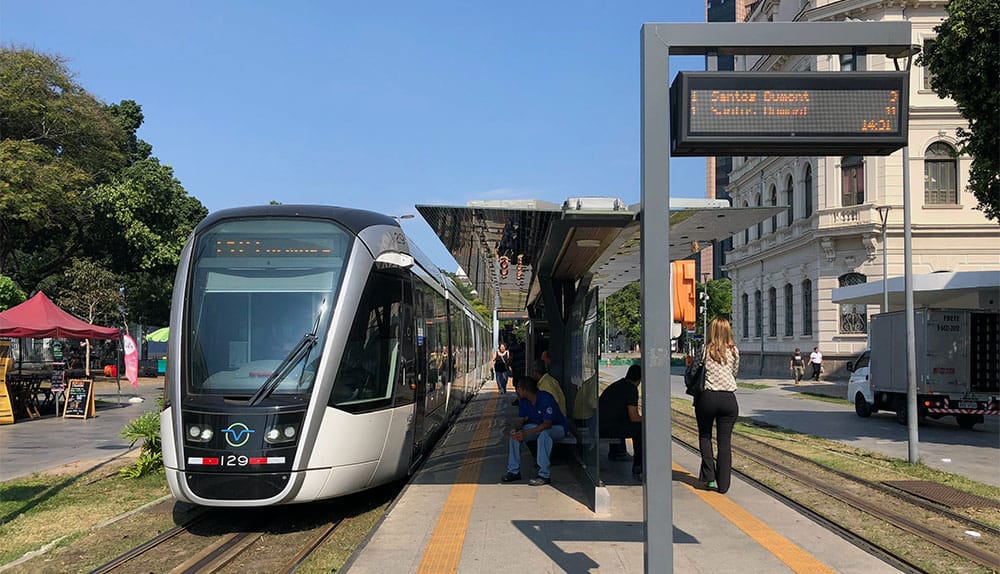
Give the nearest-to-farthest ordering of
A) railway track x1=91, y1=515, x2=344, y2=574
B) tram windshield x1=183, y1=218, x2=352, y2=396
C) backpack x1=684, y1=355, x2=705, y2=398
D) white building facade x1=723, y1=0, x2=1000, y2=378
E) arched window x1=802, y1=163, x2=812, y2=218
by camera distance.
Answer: railway track x1=91, y1=515, x2=344, y2=574
tram windshield x1=183, y1=218, x2=352, y2=396
backpack x1=684, y1=355, x2=705, y2=398
white building facade x1=723, y1=0, x2=1000, y2=378
arched window x1=802, y1=163, x2=812, y2=218

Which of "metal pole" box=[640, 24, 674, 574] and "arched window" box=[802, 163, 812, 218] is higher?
"arched window" box=[802, 163, 812, 218]

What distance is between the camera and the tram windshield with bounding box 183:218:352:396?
7.82 m

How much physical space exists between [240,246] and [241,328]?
36.4 inches

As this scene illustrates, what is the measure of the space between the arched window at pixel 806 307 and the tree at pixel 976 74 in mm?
27122

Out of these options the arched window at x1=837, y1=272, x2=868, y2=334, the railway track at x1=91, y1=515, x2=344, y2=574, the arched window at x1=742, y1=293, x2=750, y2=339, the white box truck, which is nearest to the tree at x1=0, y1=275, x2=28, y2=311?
the railway track at x1=91, y1=515, x2=344, y2=574

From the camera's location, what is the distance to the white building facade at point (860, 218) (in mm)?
34000

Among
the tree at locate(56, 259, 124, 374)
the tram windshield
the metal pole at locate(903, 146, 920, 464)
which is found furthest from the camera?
the tree at locate(56, 259, 124, 374)

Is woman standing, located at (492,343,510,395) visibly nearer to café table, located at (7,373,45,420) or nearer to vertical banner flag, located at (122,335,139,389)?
café table, located at (7,373,45,420)

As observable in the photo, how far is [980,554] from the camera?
21.5 feet

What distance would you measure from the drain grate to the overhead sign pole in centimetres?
547

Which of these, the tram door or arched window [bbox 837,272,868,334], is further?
arched window [bbox 837,272,868,334]

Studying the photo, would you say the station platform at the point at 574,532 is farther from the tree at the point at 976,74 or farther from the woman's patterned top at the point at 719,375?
the tree at the point at 976,74

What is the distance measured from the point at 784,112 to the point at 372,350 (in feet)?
16.7

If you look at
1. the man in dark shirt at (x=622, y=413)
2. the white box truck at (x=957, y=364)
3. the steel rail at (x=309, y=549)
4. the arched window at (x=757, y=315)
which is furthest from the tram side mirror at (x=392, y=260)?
the arched window at (x=757, y=315)
